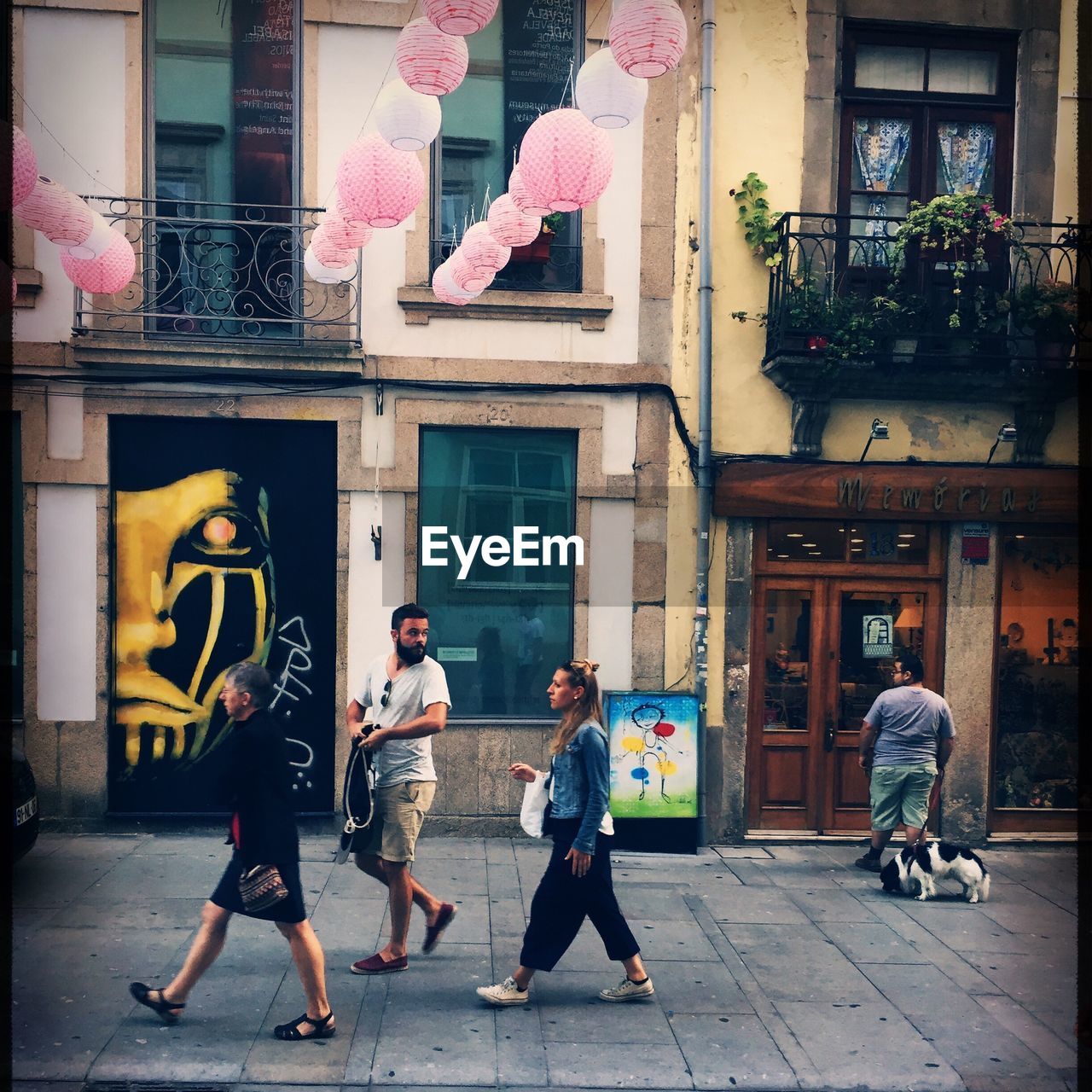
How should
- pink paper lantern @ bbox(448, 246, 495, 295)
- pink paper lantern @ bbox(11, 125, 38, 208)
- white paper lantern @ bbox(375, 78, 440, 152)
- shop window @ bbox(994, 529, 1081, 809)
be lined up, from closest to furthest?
white paper lantern @ bbox(375, 78, 440, 152) → pink paper lantern @ bbox(11, 125, 38, 208) → pink paper lantern @ bbox(448, 246, 495, 295) → shop window @ bbox(994, 529, 1081, 809)

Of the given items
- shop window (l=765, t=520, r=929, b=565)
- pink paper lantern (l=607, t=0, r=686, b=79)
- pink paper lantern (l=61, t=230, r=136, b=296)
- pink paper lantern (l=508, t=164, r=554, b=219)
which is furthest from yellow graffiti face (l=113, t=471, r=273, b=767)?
pink paper lantern (l=607, t=0, r=686, b=79)

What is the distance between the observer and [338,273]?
315 inches

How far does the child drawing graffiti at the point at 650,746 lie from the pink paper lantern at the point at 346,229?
414 cm

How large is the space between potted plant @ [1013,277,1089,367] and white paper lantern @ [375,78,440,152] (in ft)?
17.7

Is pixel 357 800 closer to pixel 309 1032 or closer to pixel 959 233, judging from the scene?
pixel 309 1032

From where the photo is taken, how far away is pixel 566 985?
588 centimetres

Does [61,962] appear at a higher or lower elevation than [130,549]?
lower

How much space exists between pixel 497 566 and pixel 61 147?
488 centimetres

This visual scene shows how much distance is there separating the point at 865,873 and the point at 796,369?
13.4 ft

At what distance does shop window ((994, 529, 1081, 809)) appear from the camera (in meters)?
9.40

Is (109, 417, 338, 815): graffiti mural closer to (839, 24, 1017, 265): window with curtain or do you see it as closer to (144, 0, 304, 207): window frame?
(144, 0, 304, 207): window frame

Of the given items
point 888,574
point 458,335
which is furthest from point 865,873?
point 458,335

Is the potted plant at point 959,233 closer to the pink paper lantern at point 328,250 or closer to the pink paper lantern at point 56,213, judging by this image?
the pink paper lantern at point 328,250

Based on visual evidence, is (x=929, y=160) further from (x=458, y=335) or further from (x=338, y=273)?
(x=338, y=273)
